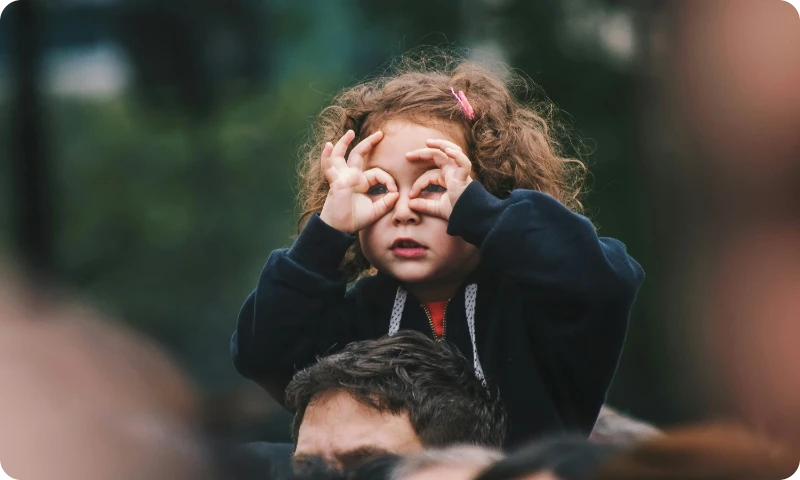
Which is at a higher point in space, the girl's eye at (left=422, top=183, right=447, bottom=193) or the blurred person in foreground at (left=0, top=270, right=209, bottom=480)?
the girl's eye at (left=422, top=183, right=447, bottom=193)

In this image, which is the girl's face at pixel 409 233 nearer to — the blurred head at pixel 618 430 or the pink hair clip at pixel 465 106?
the pink hair clip at pixel 465 106

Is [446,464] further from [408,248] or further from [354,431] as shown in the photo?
[408,248]

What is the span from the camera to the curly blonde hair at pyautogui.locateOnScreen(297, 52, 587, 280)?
1.11m

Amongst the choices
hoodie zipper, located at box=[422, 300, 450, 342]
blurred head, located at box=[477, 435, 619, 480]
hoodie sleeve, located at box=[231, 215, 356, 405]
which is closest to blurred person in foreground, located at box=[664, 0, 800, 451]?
blurred head, located at box=[477, 435, 619, 480]

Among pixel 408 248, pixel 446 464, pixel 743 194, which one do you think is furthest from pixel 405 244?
pixel 743 194

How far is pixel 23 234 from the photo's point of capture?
1.09 meters

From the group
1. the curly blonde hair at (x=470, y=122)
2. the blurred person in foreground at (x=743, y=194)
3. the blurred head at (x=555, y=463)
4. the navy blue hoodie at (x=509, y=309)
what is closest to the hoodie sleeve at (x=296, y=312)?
the navy blue hoodie at (x=509, y=309)

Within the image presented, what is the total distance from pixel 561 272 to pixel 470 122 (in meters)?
0.24

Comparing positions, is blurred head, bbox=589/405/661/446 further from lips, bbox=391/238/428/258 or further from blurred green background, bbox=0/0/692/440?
lips, bbox=391/238/428/258

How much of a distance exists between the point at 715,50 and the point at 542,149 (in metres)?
0.23

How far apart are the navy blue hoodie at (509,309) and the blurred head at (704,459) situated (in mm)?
106

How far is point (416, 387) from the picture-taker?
0.96 meters

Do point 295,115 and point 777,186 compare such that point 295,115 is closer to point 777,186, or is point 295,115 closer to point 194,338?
point 194,338

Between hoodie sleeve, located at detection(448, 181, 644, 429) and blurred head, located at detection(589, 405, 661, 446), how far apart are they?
46 millimetres
